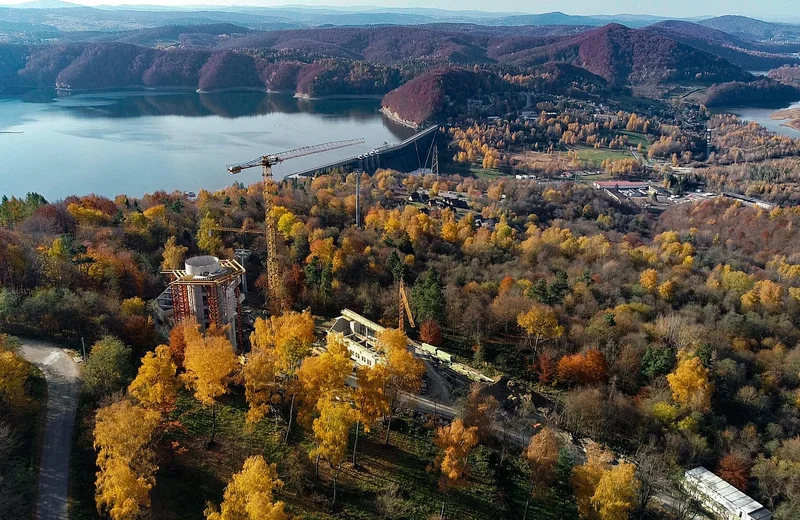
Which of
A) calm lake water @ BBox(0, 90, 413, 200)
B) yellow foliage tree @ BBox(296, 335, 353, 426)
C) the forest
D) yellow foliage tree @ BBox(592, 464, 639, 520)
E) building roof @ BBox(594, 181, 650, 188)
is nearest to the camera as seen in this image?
yellow foliage tree @ BBox(592, 464, 639, 520)

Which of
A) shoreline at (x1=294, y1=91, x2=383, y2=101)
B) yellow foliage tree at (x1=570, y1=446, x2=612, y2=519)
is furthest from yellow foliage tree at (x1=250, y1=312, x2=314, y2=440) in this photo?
shoreline at (x1=294, y1=91, x2=383, y2=101)

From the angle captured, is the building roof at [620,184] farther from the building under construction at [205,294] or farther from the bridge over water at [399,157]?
the building under construction at [205,294]

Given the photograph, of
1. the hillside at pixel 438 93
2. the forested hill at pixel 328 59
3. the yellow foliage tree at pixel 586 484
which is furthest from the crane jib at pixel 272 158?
the forested hill at pixel 328 59

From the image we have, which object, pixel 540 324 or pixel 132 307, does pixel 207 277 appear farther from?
pixel 540 324

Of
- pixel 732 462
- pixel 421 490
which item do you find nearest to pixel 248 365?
pixel 421 490

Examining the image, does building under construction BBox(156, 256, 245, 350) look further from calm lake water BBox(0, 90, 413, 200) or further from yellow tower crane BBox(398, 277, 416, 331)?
calm lake water BBox(0, 90, 413, 200)

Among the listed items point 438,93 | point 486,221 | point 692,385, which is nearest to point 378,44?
point 438,93
